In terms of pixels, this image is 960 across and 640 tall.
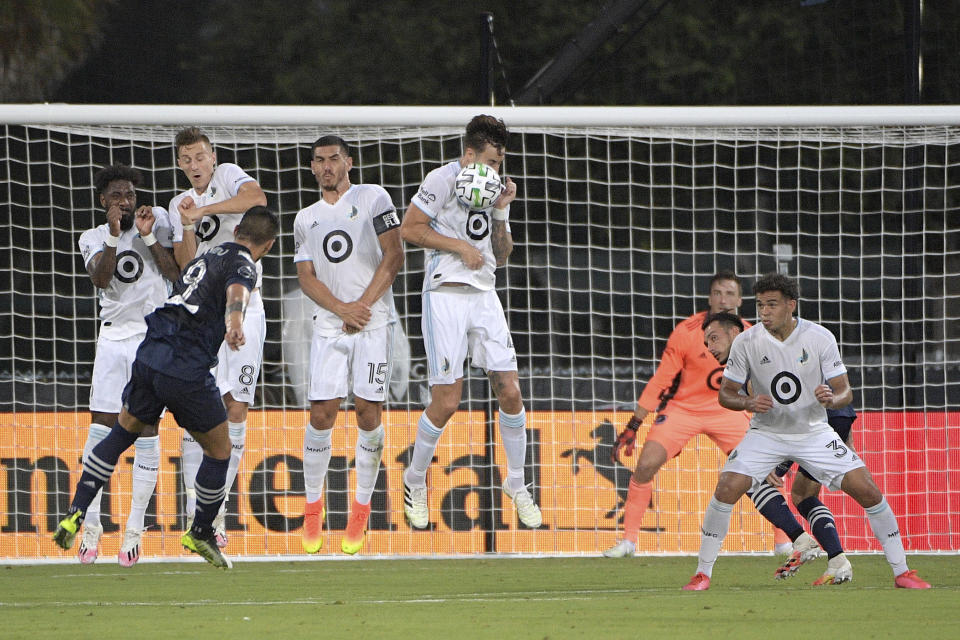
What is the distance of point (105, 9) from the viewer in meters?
13.9

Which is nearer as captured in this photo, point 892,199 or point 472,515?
point 472,515

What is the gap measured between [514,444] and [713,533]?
156 centimetres

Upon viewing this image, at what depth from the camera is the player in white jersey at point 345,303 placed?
816 cm

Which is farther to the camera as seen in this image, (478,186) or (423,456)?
(423,456)

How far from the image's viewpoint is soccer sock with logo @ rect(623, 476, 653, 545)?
962 centimetres

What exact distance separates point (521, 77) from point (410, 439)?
5490 millimetres

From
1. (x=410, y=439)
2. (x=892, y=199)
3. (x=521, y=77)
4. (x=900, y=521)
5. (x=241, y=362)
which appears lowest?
(x=900, y=521)

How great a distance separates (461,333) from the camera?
7965 mm

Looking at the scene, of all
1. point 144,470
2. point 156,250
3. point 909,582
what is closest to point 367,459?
point 144,470

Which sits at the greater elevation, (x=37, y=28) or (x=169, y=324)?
(x=37, y=28)

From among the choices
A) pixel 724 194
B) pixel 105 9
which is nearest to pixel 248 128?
pixel 105 9

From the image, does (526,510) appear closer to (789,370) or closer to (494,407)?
(789,370)

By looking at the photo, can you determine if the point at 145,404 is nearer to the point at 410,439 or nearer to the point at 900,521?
the point at 410,439

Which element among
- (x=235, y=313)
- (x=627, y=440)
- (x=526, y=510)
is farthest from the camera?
(x=627, y=440)
